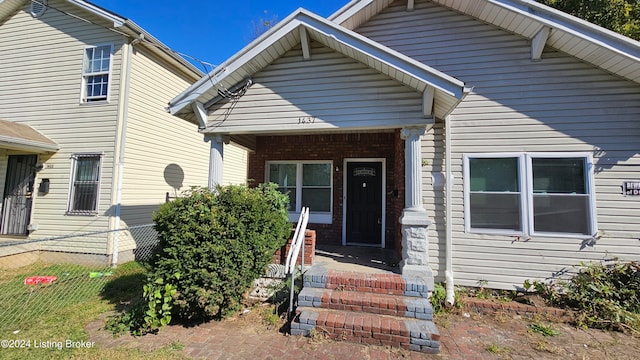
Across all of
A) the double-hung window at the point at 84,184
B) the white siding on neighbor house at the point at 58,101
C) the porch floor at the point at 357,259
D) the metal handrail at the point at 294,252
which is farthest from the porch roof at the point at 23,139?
the porch floor at the point at 357,259

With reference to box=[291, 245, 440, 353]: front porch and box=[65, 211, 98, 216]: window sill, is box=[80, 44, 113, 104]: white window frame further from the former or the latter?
box=[291, 245, 440, 353]: front porch

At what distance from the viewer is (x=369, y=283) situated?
159 inches

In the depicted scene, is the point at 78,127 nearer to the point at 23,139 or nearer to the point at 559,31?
the point at 23,139

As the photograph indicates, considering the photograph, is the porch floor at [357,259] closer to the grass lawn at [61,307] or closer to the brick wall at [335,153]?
the brick wall at [335,153]

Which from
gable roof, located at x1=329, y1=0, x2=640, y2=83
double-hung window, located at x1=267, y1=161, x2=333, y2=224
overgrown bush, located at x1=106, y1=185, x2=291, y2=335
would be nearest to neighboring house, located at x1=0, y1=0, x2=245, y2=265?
double-hung window, located at x1=267, y1=161, x2=333, y2=224

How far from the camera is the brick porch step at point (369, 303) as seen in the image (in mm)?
3580

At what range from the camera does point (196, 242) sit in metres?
3.70

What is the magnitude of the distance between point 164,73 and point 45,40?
311cm

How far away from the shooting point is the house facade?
4.33 m

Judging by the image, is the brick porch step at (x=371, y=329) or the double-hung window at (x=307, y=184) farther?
the double-hung window at (x=307, y=184)

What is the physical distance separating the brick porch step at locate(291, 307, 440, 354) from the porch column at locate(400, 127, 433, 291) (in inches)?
37.9

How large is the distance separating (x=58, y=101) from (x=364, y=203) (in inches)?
341

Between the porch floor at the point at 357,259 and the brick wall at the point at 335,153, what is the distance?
63 cm

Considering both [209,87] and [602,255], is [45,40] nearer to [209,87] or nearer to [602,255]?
[209,87]
